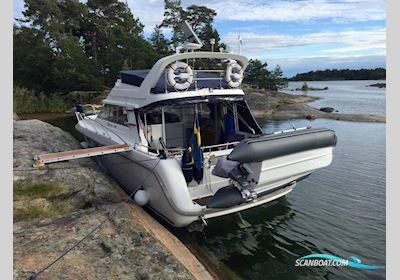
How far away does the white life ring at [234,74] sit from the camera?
26.3ft

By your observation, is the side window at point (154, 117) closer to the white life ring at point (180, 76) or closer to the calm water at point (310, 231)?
the white life ring at point (180, 76)

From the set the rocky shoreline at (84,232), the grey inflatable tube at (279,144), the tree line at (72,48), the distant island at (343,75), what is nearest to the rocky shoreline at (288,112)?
the tree line at (72,48)

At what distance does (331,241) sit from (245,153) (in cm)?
321

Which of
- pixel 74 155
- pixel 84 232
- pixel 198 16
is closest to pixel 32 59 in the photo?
pixel 198 16

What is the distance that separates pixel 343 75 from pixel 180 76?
164339mm

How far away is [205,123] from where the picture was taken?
920 centimetres

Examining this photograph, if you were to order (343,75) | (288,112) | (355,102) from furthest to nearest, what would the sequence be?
(343,75) < (355,102) < (288,112)

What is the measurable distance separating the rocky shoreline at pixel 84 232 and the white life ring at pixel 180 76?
2.80 meters

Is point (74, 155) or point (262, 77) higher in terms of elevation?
A: point (262, 77)

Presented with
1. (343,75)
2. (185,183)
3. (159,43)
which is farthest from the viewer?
(343,75)

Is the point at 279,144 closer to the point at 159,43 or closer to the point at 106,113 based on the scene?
the point at 106,113

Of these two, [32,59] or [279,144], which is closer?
[279,144]

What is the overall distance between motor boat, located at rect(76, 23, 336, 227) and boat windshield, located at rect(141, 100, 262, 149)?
3 centimetres

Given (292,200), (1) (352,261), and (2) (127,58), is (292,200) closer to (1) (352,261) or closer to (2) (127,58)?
(1) (352,261)
